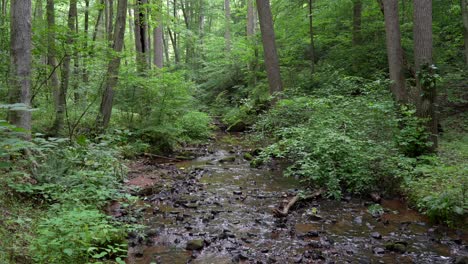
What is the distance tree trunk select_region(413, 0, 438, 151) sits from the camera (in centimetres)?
798

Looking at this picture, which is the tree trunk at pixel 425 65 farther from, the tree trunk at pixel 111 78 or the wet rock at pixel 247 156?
the tree trunk at pixel 111 78

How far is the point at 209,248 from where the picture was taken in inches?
201

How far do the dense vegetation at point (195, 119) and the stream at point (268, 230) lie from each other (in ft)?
1.62

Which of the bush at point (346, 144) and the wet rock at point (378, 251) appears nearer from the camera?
the wet rock at point (378, 251)

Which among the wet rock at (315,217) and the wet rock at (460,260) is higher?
the wet rock at (315,217)

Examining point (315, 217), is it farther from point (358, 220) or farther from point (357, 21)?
point (357, 21)

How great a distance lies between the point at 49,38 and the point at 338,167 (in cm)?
734

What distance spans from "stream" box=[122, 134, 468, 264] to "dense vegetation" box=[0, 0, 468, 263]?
0.49 metres

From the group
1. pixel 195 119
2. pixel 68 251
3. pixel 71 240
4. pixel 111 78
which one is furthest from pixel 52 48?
pixel 195 119

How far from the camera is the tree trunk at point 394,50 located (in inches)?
365

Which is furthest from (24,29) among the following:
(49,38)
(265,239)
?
(265,239)

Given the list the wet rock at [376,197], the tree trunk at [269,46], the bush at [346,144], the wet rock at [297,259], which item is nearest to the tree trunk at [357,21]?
the tree trunk at [269,46]

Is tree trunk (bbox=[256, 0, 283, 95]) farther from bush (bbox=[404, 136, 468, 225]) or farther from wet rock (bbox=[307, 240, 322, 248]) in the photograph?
wet rock (bbox=[307, 240, 322, 248])

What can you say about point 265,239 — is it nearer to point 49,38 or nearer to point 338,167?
point 338,167
